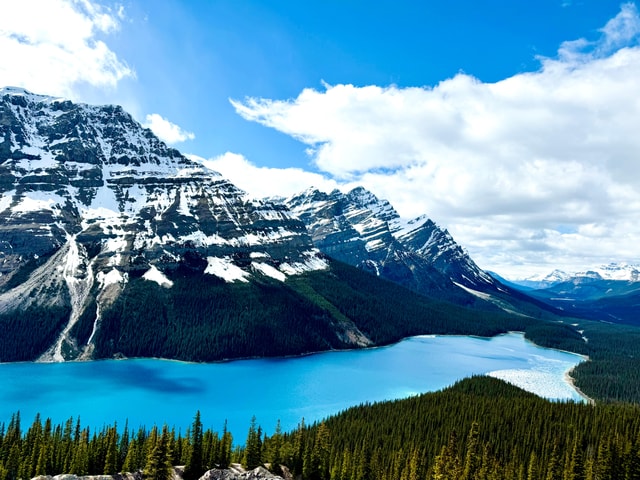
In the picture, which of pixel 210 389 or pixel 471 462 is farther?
pixel 210 389

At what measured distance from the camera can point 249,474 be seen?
208 feet

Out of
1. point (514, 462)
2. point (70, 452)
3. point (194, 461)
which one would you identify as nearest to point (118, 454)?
point (70, 452)

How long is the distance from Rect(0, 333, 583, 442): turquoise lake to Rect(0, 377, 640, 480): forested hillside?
15.5 m

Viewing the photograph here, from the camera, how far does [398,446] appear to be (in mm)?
91062

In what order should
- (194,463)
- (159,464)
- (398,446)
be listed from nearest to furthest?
(159,464) → (194,463) → (398,446)

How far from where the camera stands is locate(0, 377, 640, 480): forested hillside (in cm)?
6988

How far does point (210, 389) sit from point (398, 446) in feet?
248

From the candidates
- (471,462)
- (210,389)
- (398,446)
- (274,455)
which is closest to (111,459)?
(274,455)

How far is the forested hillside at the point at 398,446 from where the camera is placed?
229 feet

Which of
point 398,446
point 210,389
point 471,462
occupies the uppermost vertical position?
point 471,462

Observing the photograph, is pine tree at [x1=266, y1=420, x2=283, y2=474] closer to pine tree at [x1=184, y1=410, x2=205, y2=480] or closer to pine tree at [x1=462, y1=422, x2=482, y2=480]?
pine tree at [x1=184, y1=410, x2=205, y2=480]

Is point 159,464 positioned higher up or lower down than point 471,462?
higher up

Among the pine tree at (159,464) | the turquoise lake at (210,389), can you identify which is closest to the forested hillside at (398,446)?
the pine tree at (159,464)

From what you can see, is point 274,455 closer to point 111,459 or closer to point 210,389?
point 111,459
